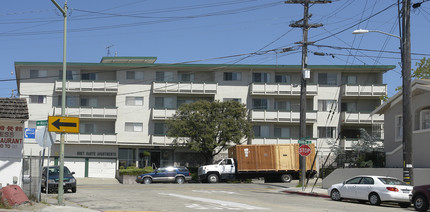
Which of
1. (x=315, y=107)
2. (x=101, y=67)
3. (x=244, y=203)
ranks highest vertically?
(x=101, y=67)

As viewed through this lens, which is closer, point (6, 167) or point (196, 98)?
point (6, 167)

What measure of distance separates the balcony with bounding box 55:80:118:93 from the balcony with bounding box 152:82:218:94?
14.5 feet

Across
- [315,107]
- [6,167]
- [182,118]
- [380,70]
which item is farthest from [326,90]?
[6,167]

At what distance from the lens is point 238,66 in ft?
192

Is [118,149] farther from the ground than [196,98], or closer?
closer

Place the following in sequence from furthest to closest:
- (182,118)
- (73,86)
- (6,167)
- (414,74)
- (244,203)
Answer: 1. (73,86)
2. (182,118)
3. (414,74)
4. (244,203)
5. (6,167)

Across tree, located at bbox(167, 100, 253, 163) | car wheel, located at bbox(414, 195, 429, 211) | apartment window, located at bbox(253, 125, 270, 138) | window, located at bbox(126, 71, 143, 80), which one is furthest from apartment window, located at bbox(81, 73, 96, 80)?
car wheel, located at bbox(414, 195, 429, 211)

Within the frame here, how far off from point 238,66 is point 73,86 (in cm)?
1779

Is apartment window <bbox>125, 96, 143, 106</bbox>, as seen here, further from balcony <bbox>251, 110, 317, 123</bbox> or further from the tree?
balcony <bbox>251, 110, 317, 123</bbox>

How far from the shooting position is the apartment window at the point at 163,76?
58281mm

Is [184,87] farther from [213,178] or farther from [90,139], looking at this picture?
[213,178]

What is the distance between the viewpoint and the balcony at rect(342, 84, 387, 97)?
189 ft

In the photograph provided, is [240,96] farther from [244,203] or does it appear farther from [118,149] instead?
[244,203]

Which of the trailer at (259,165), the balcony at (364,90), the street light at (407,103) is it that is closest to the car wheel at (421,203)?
the street light at (407,103)
